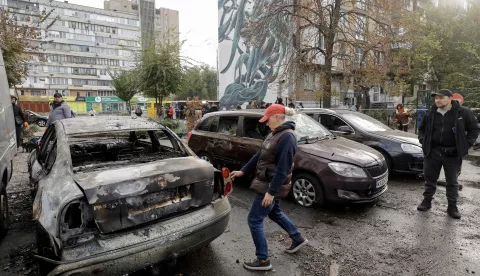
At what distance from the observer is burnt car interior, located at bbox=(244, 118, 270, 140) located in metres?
5.79

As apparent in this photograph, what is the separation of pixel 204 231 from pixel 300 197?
2.51 metres

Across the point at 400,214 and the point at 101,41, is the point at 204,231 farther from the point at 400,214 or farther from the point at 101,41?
the point at 101,41

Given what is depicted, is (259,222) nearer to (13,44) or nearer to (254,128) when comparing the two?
(254,128)

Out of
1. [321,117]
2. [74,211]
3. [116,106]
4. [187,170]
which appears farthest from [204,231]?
[116,106]

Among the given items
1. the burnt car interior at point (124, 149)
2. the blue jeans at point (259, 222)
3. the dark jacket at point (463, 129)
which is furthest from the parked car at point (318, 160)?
the blue jeans at point (259, 222)

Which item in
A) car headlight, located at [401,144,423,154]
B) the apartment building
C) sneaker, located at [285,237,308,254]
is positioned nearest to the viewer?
sneaker, located at [285,237,308,254]

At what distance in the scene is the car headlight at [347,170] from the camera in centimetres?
460

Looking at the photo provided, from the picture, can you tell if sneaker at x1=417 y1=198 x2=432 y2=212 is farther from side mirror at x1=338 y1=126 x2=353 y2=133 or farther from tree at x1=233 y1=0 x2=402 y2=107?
tree at x1=233 y1=0 x2=402 y2=107

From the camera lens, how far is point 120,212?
2.54 m

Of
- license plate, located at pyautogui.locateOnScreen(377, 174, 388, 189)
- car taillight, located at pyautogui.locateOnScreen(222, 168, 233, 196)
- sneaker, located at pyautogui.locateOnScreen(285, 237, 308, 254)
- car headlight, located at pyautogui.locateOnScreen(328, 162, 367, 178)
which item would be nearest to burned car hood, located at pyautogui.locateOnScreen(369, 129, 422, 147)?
license plate, located at pyautogui.locateOnScreen(377, 174, 388, 189)

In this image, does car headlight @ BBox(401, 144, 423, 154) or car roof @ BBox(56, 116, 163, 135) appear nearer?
car roof @ BBox(56, 116, 163, 135)

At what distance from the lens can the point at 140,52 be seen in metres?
18.0

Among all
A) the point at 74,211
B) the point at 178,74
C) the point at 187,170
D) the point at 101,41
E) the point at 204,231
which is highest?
the point at 101,41

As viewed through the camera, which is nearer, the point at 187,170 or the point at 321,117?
the point at 187,170
